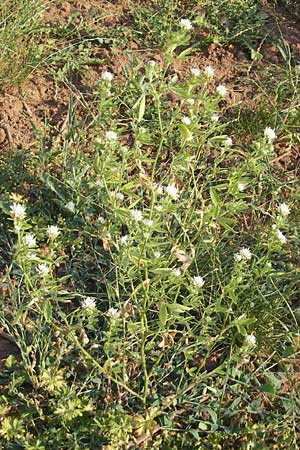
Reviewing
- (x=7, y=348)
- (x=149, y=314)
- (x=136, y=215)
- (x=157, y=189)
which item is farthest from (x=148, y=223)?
(x=7, y=348)

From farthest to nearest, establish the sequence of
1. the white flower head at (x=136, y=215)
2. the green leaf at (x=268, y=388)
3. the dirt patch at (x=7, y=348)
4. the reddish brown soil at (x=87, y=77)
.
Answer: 1. the reddish brown soil at (x=87, y=77)
2. the dirt patch at (x=7, y=348)
3. the green leaf at (x=268, y=388)
4. the white flower head at (x=136, y=215)

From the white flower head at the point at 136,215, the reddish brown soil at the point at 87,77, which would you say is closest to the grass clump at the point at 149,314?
the white flower head at the point at 136,215

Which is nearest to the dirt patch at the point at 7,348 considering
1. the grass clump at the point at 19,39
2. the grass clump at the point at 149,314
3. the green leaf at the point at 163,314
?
the grass clump at the point at 149,314

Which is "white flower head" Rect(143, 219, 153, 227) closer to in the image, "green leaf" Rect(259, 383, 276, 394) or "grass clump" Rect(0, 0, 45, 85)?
"green leaf" Rect(259, 383, 276, 394)

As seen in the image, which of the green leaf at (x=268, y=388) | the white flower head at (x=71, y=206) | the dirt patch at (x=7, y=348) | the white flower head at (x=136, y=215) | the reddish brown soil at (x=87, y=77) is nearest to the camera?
the white flower head at (x=136, y=215)

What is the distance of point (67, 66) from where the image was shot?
3.45 m

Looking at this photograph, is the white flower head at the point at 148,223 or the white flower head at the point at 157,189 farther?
the white flower head at the point at 157,189

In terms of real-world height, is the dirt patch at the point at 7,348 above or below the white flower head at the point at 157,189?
below

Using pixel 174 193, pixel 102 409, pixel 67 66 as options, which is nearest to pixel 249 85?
pixel 67 66

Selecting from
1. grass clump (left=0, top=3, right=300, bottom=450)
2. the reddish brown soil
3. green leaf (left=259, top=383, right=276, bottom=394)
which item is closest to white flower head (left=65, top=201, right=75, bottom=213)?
grass clump (left=0, top=3, right=300, bottom=450)

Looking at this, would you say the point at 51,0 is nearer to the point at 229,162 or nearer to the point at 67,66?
the point at 67,66

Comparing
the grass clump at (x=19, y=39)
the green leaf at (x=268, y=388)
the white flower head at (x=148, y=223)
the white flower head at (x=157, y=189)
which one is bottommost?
the green leaf at (x=268, y=388)

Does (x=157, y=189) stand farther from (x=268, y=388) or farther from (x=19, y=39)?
(x=19, y=39)

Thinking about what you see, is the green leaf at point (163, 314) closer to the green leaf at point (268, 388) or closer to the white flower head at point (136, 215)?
the white flower head at point (136, 215)
